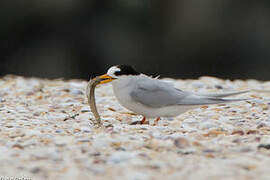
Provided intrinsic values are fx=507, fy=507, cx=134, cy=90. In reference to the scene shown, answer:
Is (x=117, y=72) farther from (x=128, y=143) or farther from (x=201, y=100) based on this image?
(x=128, y=143)

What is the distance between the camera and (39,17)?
34.7 ft

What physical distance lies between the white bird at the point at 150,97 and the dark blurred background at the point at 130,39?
20.7ft

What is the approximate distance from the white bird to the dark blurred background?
6.31 meters

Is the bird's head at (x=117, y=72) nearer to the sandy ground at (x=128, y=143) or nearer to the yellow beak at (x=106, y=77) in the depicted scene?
the yellow beak at (x=106, y=77)

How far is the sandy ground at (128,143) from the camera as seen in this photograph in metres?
2.57

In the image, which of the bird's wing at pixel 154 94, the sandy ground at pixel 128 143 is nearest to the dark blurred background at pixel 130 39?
the sandy ground at pixel 128 143

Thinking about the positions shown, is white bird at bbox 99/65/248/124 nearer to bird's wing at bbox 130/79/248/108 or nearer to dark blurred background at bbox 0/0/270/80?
bird's wing at bbox 130/79/248/108

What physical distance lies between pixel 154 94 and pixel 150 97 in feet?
0.17

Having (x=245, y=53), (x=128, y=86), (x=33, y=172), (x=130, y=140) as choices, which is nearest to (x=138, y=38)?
(x=245, y=53)

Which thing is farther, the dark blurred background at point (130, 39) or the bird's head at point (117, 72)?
the dark blurred background at point (130, 39)

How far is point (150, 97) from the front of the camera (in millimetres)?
3980

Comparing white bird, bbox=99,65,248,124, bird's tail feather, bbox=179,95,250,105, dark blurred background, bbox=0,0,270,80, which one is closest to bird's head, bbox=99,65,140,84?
white bird, bbox=99,65,248,124

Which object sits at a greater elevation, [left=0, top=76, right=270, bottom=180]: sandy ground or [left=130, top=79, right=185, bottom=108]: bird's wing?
[left=130, top=79, right=185, bottom=108]: bird's wing

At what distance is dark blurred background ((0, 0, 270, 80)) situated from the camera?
10453mm
